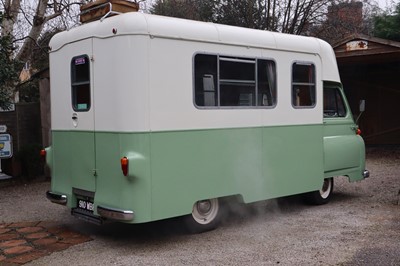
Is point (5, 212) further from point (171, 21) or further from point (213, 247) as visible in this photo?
point (171, 21)

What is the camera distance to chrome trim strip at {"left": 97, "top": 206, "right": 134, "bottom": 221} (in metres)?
5.16

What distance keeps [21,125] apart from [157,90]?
650 centimetres

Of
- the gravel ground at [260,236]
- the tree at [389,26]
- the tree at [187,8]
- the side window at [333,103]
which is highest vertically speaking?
the tree at [187,8]

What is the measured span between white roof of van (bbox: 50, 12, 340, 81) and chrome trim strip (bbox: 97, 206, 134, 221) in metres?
2.01

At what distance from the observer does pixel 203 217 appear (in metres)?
6.09

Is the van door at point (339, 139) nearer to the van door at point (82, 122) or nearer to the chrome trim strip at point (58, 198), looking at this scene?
the van door at point (82, 122)

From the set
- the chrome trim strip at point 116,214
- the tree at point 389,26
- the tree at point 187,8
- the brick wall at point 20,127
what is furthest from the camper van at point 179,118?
the tree at point 389,26

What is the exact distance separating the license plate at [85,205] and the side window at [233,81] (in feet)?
6.03

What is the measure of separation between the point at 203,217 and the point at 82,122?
1.99m

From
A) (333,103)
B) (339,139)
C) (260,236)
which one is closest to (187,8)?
(333,103)

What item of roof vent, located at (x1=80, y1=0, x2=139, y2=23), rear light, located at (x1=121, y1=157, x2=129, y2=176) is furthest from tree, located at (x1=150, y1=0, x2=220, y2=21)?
rear light, located at (x1=121, y1=157, x2=129, y2=176)

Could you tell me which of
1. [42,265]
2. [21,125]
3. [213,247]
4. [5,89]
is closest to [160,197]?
[213,247]

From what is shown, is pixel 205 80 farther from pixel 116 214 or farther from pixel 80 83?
pixel 116 214

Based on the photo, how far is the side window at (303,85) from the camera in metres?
6.87
